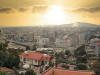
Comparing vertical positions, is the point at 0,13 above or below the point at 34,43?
above

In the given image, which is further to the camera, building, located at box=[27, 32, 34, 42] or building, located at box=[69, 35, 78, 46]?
building, located at box=[27, 32, 34, 42]

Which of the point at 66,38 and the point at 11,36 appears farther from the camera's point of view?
the point at 66,38

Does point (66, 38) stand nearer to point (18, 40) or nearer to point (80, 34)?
point (80, 34)

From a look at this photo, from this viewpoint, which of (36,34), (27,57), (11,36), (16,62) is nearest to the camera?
(16,62)

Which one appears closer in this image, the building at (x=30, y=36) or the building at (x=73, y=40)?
the building at (x=73, y=40)

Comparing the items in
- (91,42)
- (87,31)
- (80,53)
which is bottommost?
(80,53)

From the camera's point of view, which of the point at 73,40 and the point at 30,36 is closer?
the point at 73,40

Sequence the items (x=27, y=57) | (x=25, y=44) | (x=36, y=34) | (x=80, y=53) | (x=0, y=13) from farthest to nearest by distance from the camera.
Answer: (x=36, y=34) < (x=25, y=44) < (x=80, y=53) < (x=0, y=13) < (x=27, y=57)

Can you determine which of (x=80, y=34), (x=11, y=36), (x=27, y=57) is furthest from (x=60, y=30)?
(x=27, y=57)

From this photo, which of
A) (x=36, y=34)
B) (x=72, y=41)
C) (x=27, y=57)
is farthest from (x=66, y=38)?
(x=27, y=57)

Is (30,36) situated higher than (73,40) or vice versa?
(30,36)
